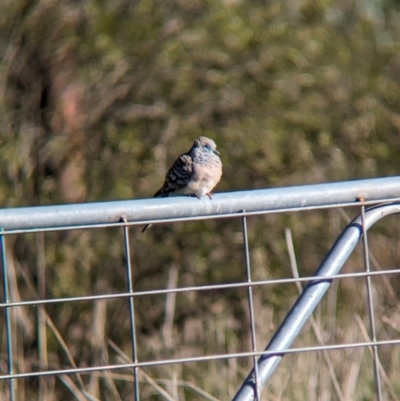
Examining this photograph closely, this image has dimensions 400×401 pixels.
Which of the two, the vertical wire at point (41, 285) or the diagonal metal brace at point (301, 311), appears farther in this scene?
the vertical wire at point (41, 285)

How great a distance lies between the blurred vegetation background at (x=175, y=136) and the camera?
6031 mm

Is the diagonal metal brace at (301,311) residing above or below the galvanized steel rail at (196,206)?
below

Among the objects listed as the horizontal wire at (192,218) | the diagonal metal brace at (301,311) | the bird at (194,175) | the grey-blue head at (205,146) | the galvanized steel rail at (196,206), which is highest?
the grey-blue head at (205,146)

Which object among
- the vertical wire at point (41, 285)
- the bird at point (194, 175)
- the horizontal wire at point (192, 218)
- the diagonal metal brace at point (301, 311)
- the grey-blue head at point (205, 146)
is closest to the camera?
the horizontal wire at point (192, 218)

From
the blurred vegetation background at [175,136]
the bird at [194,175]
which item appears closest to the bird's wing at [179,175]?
the bird at [194,175]

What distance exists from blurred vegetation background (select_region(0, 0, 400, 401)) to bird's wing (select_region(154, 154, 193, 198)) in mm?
1531

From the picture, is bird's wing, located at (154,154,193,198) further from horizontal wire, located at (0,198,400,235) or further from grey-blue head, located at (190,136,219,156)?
horizontal wire, located at (0,198,400,235)

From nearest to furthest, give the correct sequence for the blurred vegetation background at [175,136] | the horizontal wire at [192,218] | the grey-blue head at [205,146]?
1. the horizontal wire at [192,218]
2. the grey-blue head at [205,146]
3. the blurred vegetation background at [175,136]

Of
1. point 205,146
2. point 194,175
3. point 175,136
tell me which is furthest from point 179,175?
point 175,136

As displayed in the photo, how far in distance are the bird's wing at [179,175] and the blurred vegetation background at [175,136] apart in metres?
1.53

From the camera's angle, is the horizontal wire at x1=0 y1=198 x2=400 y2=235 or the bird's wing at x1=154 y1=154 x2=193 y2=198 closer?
the horizontal wire at x1=0 y1=198 x2=400 y2=235

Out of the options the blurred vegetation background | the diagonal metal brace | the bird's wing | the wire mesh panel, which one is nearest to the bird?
the bird's wing

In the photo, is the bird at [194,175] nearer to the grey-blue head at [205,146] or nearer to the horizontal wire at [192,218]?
the grey-blue head at [205,146]

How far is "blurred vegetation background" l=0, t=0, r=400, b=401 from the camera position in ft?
19.8
